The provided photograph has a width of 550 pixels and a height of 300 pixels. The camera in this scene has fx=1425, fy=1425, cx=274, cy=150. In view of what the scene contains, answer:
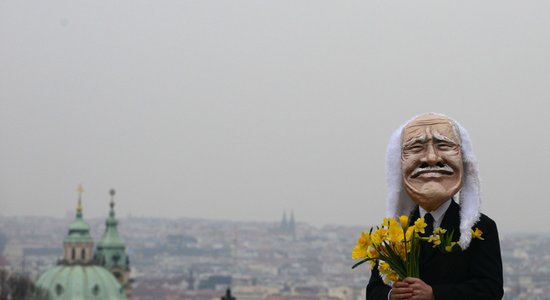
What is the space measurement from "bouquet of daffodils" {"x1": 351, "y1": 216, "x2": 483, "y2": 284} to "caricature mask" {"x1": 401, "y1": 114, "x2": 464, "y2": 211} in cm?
19

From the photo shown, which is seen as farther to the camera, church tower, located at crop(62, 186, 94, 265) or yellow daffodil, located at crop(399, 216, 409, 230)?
church tower, located at crop(62, 186, 94, 265)

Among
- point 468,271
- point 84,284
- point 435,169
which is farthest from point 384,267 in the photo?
point 84,284

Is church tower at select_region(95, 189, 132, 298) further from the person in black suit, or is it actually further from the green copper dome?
the person in black suit

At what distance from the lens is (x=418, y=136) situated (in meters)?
4.59

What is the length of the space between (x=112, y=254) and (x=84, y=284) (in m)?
5.48

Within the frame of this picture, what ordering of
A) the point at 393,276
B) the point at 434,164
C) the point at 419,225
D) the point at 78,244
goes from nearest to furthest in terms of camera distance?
the point at 419,225
the point at 393,276
the point at 434,164
the point at 78,244

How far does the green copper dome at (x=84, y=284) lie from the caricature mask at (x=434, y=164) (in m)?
66.0

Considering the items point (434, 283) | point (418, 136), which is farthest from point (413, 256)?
point (418, 136)

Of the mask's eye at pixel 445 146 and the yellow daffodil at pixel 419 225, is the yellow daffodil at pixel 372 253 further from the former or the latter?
the mask's eye at pixel 445 146

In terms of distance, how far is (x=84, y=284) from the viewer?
70.6 m

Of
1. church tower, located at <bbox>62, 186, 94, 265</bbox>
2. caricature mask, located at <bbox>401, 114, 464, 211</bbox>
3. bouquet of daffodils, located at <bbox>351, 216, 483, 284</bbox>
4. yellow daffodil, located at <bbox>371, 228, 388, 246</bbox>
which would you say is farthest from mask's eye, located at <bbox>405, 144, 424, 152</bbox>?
church tower, located at <bbox>62, 186, 94, 265</bbox>

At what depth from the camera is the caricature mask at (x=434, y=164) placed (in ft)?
14.9

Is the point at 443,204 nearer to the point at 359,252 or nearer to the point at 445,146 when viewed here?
the point at 445,146

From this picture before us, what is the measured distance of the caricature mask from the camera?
14.9 feet
